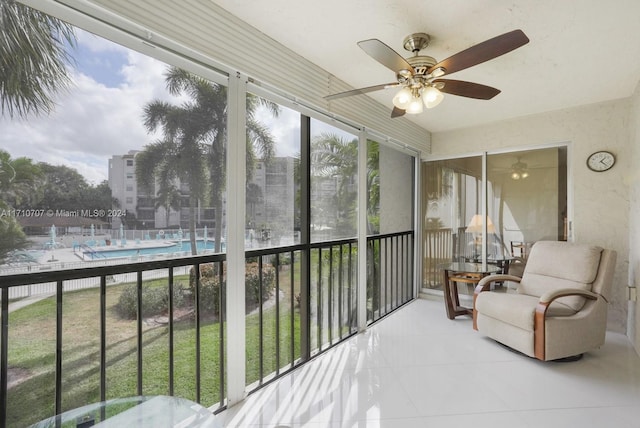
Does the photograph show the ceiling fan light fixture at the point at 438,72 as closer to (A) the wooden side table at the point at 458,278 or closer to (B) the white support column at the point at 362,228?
(B) the white support column at the point at 362,228

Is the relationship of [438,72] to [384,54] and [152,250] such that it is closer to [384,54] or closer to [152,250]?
[384,54]

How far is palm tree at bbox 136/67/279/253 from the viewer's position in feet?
5.70

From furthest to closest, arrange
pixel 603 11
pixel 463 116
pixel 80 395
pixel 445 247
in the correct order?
pixel 445 247 < pixel 463 116 < pixel 603 11 < pixel 80 395

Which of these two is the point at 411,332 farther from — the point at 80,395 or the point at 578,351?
the point at 80,395

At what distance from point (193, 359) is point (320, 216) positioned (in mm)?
1523

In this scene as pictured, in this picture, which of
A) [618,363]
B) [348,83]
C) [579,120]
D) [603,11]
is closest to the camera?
[603,11]

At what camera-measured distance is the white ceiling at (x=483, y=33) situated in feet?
6.16

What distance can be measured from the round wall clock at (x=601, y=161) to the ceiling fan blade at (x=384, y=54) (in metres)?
2.90

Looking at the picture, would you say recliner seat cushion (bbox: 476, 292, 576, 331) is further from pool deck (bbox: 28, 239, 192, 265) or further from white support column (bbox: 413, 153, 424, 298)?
pool deck (bbox: 28, 239, 192, 265)

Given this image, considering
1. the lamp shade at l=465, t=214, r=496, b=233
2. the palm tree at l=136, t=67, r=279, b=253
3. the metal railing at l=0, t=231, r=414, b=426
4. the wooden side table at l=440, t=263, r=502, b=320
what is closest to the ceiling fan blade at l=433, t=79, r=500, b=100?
the palm tree at l=136, t=67, r=279, b=253

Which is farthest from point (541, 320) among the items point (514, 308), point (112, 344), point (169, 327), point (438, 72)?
point (112, 344)

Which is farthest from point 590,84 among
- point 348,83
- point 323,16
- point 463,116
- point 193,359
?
point 193,359

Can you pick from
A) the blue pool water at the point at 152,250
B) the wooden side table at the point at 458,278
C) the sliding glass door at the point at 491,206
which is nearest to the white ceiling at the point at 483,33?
the sliding glass door at the point at 491,206

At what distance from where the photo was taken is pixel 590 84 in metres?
3.01
